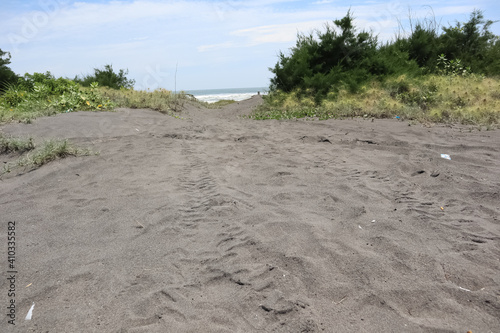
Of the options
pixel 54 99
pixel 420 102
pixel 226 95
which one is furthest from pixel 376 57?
pixel 226 95

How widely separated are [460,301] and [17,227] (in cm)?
378

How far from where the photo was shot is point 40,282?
2.30 m

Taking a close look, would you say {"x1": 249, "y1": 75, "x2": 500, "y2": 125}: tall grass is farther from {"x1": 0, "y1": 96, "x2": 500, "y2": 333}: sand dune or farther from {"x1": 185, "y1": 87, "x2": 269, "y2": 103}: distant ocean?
{"x1": 185, "y1": 87, "x2": 269, "y2": 103}: distant ocean

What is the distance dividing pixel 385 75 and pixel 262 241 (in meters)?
11.3

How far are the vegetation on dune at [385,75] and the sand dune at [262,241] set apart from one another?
385cm

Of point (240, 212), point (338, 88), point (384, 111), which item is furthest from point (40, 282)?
point (338, 88)

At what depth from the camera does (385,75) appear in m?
11.9

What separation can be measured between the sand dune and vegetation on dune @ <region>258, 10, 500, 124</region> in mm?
3853

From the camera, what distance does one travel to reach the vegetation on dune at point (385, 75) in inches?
348

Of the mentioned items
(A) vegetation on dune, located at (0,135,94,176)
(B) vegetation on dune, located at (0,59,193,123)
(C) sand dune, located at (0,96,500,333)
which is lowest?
(C) sand dune, located at (0,96,500,333)

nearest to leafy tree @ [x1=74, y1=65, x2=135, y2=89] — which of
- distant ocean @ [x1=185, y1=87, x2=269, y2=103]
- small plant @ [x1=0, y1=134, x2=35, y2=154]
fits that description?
distant ocean @ [x1=185, y1=87, x2=269, y2=103]

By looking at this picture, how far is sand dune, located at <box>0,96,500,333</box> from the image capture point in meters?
1.94

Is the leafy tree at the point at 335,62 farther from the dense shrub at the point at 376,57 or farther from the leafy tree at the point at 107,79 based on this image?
the leafy tree at the point at 107,79

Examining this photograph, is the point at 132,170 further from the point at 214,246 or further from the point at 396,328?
the point at 396,328
